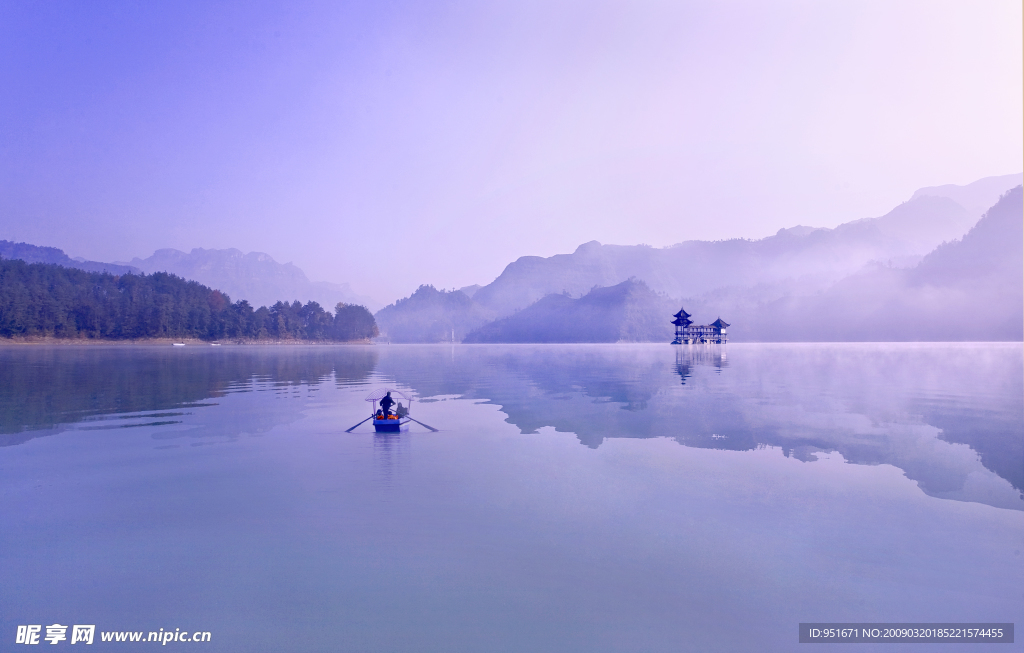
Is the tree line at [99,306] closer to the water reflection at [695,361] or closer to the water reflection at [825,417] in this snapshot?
the water reflection at [825,417]

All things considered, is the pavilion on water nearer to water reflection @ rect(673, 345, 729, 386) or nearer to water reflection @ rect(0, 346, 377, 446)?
water reflection @ rect(673, 345, 729, 386)

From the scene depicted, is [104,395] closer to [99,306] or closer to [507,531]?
[507,531]

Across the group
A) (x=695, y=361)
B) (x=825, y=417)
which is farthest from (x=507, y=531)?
(x=695, y=361)

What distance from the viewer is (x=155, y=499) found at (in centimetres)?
1391

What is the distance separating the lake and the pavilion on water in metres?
148

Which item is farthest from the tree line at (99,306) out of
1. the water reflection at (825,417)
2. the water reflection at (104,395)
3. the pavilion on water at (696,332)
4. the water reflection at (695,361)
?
the pavilion on water at (696,332)

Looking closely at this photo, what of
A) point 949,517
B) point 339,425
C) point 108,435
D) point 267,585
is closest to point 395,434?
point 339,425

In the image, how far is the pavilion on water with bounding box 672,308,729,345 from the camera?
553 ft

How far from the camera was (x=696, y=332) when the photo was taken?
174125 millimetres

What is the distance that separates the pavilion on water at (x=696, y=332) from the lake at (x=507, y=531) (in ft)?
486

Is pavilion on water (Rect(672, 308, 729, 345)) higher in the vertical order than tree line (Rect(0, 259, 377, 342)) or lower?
lower

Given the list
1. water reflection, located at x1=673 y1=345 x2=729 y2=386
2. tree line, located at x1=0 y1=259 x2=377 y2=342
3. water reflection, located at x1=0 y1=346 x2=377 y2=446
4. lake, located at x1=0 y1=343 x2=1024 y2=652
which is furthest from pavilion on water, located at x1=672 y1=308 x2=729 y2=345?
tree line, located at x1=0 y1=259 x2=377 y2=342

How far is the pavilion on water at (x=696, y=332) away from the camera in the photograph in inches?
6639

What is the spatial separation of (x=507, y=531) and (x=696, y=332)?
175 m
